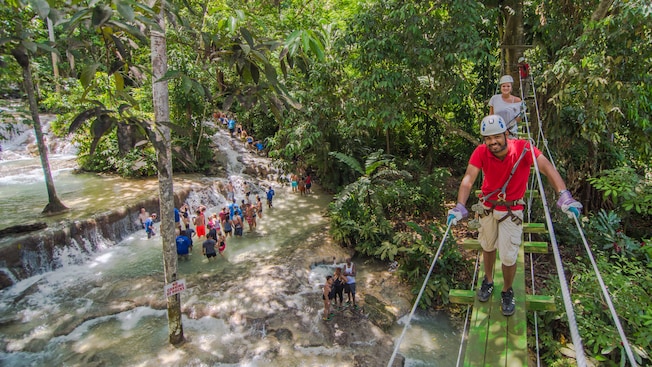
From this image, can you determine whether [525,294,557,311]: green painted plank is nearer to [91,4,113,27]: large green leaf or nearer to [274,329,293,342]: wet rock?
[91,4,113,27]: large green leaf

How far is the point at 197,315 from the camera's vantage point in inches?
304

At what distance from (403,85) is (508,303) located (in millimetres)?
7484

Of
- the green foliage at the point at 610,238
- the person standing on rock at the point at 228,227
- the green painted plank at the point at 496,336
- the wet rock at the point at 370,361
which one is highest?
the green painted plank at the point at 496,336

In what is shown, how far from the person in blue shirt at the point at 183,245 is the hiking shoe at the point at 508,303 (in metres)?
8.59

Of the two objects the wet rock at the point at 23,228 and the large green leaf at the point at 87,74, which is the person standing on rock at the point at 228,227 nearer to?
the wet rock at the point at 23,228

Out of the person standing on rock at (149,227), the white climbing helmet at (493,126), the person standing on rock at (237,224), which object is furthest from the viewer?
the person standing on rock at (237,224)

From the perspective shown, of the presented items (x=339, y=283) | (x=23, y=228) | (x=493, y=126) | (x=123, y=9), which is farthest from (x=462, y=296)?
(x=23, y=228)

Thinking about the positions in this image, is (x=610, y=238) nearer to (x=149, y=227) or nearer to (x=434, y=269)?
(x=434, y=269)

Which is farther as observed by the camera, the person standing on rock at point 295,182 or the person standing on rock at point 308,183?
the person standing on rock at point 295,182

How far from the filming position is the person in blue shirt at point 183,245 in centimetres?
1019

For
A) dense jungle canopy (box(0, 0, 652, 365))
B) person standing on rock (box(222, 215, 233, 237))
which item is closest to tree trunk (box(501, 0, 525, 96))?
dense jungle canopy (box(0, 0, 652, 365))

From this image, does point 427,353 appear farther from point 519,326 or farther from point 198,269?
point 198,269

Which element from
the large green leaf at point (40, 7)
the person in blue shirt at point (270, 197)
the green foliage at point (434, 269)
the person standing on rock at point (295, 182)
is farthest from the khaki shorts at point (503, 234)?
the person standing on rock at point (295, 182)

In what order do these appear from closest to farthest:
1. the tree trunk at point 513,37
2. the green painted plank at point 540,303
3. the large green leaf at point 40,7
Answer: the large green leaf at point 40,7 → the green painted plank at point 540,303 → the tree trunk at point 513,37
